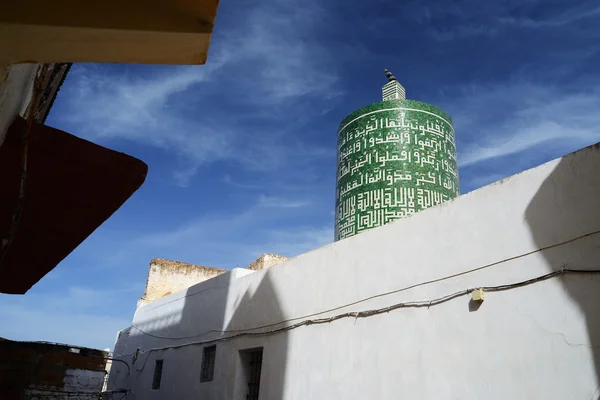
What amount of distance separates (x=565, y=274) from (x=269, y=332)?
4.18 meters

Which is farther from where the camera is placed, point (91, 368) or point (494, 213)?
point (91, 368)

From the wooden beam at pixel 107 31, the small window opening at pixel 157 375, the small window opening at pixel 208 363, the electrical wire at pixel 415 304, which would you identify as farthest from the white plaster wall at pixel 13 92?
the small window opening at pixel 157 375

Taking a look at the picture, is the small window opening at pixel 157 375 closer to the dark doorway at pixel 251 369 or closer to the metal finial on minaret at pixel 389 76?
the dark doorway at pixel 251 369

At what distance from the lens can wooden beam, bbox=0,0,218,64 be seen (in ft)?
4.65

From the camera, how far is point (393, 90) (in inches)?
366

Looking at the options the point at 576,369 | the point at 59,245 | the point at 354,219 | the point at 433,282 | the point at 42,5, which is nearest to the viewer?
the point at 42,5

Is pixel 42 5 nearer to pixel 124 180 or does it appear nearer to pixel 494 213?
pixel 124 180

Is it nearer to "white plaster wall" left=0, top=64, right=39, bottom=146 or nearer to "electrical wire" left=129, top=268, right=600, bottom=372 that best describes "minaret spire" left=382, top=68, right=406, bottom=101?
"electrical wire" left=129, top=268, right=600, bottom=372

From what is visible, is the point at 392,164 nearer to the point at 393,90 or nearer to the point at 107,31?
the point at 393,90

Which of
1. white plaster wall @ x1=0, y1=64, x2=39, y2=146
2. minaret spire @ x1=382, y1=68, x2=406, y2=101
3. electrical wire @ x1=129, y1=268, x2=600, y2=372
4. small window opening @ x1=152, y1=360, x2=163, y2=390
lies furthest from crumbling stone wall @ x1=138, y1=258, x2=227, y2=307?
white plaster wall @ x1=0, y1=64, x2=39, y2=146

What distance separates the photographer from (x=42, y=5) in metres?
1.42

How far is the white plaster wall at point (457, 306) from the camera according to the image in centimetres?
372

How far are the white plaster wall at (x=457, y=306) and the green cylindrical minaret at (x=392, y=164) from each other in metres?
1.81

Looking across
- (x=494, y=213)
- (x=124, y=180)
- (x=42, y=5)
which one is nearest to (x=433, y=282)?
(x=494, y=213)
